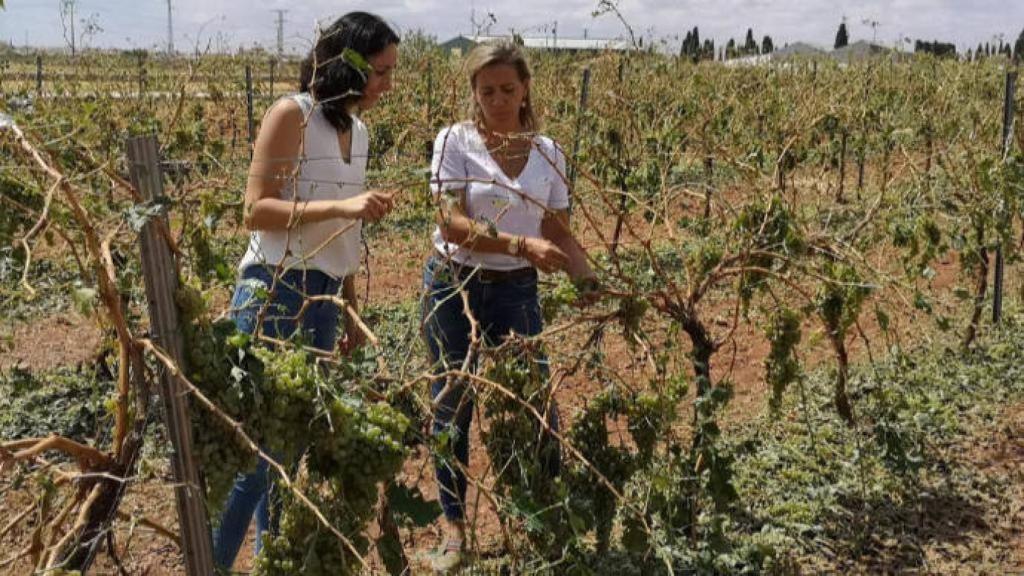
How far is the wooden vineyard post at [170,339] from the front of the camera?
1.46 m

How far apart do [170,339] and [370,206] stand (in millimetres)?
635

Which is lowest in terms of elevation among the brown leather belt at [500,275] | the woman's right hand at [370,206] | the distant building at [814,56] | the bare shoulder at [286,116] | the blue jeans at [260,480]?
the blue jeans at [260,480]

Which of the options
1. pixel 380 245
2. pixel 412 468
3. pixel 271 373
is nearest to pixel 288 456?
pixel 271 373

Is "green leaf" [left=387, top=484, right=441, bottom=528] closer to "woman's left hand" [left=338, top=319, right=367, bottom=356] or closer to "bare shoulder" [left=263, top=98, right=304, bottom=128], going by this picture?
"woman's left hand" [left=338, top=319, right=367, bottom=356]

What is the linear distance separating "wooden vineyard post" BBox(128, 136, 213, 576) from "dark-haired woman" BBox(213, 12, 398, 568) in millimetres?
629

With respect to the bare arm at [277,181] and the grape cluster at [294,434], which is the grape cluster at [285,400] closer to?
the grape cluster at [294,434]

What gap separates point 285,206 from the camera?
2186 mm

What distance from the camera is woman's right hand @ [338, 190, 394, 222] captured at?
2.03 meters

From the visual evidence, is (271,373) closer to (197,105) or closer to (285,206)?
(285,206)

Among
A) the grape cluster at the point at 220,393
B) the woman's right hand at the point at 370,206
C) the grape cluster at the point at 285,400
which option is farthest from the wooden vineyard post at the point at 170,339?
the woman's right hand at the point at 370,206

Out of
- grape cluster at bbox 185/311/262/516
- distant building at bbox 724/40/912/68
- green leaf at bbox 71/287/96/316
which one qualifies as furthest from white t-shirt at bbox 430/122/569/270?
distant building at bbox 724/40/912/68

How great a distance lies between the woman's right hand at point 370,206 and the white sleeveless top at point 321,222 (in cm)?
25

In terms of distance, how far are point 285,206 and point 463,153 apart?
0.66 metres

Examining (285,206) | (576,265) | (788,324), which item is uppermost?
(285,206)
